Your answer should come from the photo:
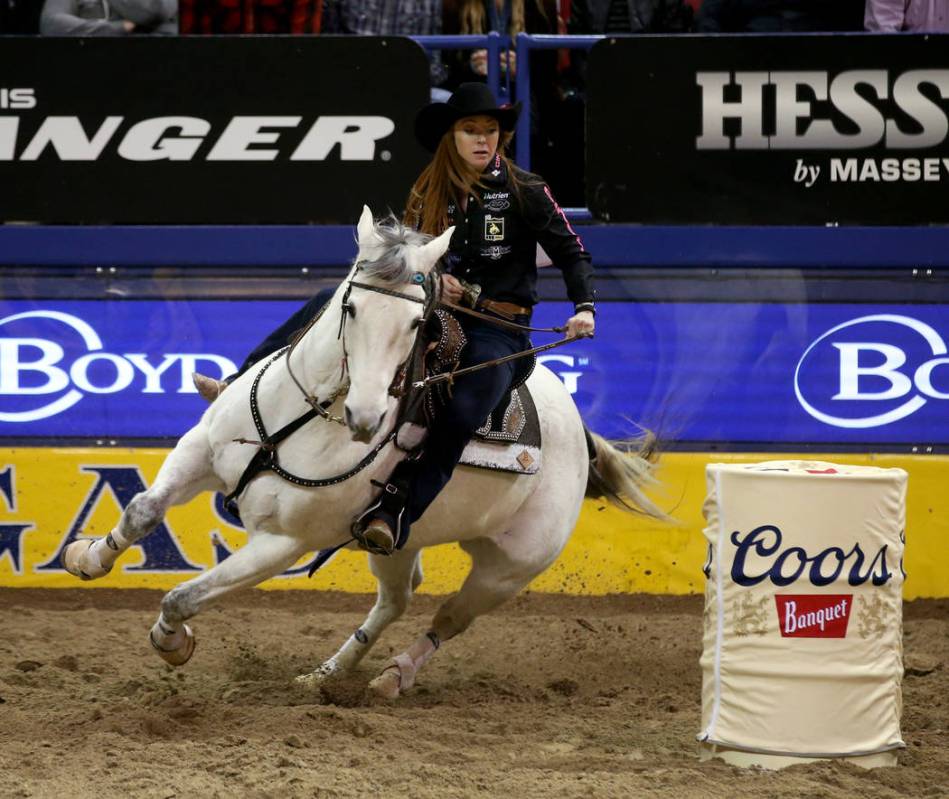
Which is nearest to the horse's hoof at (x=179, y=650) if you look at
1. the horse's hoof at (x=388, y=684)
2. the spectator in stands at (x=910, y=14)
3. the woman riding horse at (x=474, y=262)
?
the woman riding horse at (x=474, y=262)

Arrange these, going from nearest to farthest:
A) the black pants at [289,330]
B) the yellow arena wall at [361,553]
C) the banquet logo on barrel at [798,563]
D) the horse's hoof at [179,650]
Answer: the banquet logo on barrel at [798,563]
the horse's hoof at [179,650]
the black pants at [289,330]
the yellow arena wall at [361,553]

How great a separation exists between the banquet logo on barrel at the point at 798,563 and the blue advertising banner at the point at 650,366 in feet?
11.2

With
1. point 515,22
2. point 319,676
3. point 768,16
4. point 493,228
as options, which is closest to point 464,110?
point 493,228

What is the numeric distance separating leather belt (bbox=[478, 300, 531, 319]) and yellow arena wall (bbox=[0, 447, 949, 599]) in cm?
237

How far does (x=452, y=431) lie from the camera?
562cm

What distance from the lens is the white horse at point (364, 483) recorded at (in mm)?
4879

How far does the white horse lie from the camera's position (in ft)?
16.0

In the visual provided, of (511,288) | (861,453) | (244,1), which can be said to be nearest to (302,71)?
(244,1)

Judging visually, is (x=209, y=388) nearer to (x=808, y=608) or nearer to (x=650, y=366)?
(x=808, y=608)

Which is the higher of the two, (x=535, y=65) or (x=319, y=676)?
(x=535, y=65)

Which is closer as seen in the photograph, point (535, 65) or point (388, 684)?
point (388, 684)

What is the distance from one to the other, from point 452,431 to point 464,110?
49.3 inches

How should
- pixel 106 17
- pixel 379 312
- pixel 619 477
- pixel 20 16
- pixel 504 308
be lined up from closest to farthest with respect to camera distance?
pixel 379 312
pixel 504 308
pixel 619 477
pixel 106 17
pixel 20 16

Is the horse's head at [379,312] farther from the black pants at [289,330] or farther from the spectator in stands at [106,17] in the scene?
the spectator in stands at [106,17]
